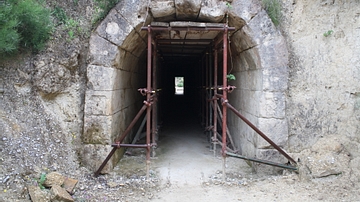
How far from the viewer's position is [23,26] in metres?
4.02

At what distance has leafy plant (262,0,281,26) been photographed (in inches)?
170

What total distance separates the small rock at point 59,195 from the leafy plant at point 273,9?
12.3ft

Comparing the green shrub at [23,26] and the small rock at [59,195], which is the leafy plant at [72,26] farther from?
the small rock at [59,195]

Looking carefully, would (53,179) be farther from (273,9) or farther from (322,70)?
(322,70)

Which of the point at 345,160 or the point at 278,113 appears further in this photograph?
the point at 278,113

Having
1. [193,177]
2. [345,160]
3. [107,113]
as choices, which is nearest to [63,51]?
[107,113]

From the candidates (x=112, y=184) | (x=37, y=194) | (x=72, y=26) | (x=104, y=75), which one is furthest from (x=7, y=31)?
(x=112, y=184)

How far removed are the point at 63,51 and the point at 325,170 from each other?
161 inches

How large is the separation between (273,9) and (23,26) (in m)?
3.69

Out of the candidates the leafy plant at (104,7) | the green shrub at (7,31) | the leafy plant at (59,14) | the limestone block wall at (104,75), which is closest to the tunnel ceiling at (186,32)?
the limestone block wall at (104,75)

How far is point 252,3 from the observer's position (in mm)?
4246

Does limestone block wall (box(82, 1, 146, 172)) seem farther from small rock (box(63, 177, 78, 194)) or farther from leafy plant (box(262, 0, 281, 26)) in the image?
leafy plant (box(262, 0, 281, 26))

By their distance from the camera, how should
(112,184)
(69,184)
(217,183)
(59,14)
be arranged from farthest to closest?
(59,14)
(217,183)
(112,184)
(69,184)

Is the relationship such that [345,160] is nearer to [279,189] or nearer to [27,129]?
[279,189]
